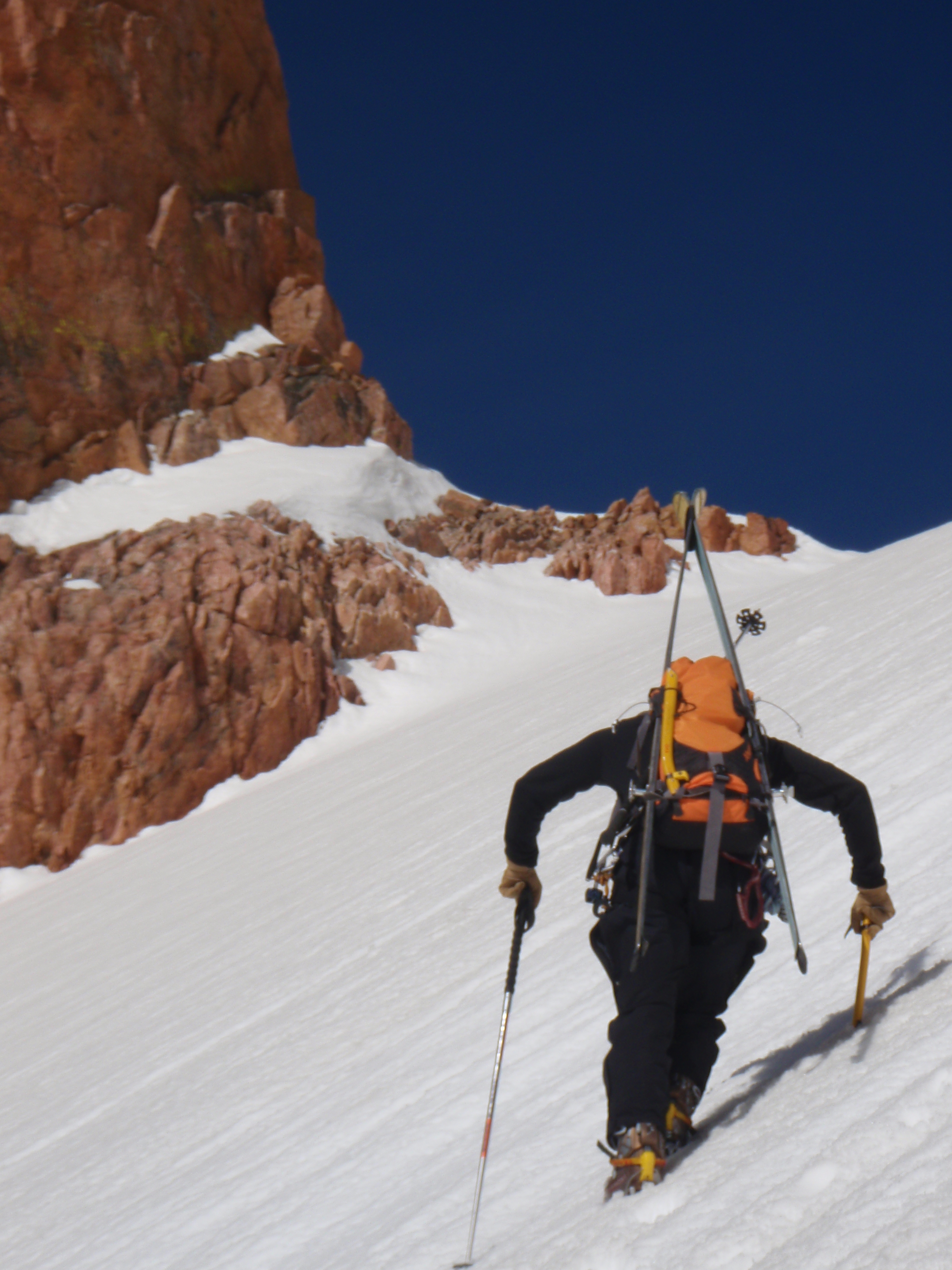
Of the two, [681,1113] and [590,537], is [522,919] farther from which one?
[590,537]

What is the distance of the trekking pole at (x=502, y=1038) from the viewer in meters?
2.65

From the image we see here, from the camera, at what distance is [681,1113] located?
2623 mm

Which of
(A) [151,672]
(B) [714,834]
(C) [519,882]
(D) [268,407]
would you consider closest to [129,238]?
(D) [268,407]

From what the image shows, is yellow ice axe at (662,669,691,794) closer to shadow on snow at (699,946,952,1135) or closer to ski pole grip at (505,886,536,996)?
ski pole grip at (505,886,536,996)

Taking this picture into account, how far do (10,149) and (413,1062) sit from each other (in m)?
31.8

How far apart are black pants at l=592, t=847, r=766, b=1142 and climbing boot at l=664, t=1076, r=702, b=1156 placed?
21 mm

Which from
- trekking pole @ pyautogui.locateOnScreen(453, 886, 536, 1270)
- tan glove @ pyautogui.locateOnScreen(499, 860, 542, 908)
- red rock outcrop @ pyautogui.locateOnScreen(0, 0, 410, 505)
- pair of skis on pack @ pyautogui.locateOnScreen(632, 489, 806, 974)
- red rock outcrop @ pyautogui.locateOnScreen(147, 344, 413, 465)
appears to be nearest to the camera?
pair of skis on pack @ pyautogui.locateOnScreen(632, 489, 806, 974)

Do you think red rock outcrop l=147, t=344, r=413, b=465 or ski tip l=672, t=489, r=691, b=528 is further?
red rock outcrop l=147, t=344, r=413, b=465

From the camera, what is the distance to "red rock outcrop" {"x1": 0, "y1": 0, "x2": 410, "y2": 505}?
28109 mm

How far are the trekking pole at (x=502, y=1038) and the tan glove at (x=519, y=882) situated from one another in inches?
0.5

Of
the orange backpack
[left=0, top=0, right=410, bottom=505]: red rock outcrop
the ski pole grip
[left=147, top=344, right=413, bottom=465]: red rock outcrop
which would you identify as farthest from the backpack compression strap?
[left=147, top=344, right=413, bottom=465]: red rock outcrop

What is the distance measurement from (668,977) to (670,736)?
599 millimetres

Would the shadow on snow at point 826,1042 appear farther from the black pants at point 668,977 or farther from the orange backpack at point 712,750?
the orange backpack at point 712,750

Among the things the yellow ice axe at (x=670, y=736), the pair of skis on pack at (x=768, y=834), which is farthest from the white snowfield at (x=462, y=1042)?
the yellow ice axe at (x=670, y=736)
